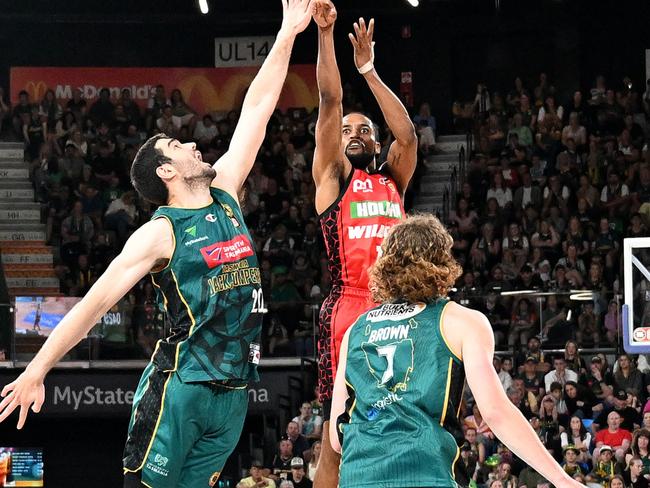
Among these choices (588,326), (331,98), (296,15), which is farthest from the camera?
(588,326)

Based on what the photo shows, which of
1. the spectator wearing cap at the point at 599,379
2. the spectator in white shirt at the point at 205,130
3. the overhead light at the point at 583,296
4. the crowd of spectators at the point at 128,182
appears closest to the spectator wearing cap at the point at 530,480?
the spectator wearing cap at the point at 599,379

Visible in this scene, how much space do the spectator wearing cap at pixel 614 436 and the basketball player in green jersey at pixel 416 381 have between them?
938cm

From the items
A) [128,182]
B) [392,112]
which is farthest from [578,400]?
[128,182]

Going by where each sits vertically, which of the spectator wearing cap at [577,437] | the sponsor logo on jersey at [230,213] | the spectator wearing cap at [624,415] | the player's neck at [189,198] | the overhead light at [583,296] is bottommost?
the spectator wearing cap at [577,437]

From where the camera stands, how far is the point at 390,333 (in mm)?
4352

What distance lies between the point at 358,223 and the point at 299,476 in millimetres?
7805

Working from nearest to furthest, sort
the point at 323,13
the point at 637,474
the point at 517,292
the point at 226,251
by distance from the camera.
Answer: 1. the point at 226,251
2. the point at 323,13
3. the point at 637,474
4. the point at 517,292

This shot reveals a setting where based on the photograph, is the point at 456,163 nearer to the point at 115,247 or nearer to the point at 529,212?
the point at 529,212

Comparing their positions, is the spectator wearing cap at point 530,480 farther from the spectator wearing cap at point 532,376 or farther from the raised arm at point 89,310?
the raised arm at point 89,310

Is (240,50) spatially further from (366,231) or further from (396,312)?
(396,312)

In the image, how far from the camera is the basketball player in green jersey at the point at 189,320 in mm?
5281

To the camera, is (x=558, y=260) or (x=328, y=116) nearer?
(x=328, y=116)

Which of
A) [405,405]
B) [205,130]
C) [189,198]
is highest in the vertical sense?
[205,130]

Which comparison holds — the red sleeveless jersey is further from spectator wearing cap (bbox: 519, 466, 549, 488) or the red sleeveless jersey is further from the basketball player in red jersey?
spectator wearing cap (bbox: 519, 466, 549, 488)
